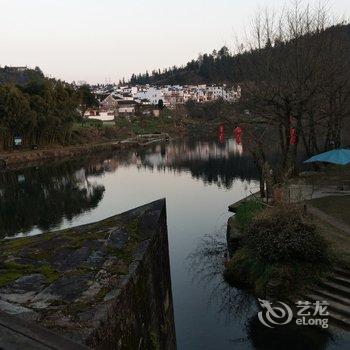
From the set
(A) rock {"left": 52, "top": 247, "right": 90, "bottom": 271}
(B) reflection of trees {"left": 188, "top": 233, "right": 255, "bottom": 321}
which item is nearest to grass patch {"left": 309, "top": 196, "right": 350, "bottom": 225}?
(B) reflection of trees {"left": 188, "top": 233, "right": 255, "bottom": 321}

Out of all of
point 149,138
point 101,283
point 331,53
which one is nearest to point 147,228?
point 101,283

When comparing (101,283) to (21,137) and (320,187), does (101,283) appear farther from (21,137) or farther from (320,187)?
(21,137)

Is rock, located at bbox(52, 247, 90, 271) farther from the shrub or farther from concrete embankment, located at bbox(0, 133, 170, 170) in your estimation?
concrete embankment, located at bbox(0, 133, 170, 170)

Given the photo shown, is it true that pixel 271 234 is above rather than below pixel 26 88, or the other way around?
below

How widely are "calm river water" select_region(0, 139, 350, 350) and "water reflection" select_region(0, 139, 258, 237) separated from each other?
0.07m

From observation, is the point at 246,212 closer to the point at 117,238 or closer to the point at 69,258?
the point at 117,238

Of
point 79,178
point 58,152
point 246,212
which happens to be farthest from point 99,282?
point 58,152

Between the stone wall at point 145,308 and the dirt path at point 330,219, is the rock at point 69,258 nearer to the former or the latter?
the stone wall at point 145,308

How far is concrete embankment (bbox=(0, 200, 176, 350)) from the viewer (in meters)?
4.33

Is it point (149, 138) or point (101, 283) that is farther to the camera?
point (149, 138)

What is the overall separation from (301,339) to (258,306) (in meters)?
1.78

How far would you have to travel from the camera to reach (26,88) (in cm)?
5894

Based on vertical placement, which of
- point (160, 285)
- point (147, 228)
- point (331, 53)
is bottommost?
point (160, 285)

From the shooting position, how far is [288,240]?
36.5ft
